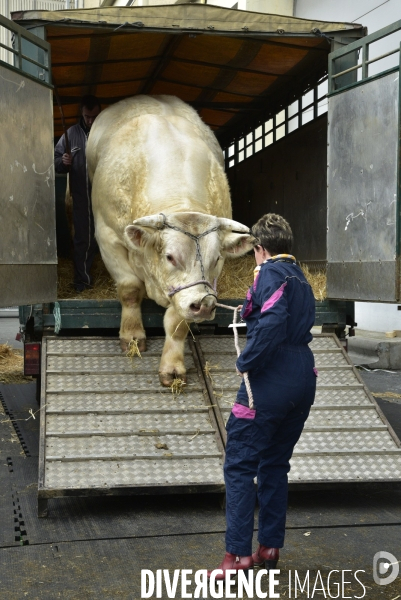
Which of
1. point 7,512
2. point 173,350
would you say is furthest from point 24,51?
point 7,512

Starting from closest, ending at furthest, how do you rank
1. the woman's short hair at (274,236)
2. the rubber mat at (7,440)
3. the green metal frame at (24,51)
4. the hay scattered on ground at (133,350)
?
the woman's short hair at (274,236) → the green metal frame at (24,51) → the hay scattered on ground at (133,350) → the rubber mat at (7,440)

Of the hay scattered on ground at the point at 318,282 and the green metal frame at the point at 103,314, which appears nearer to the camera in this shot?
the green metal frame at the point at 103,314

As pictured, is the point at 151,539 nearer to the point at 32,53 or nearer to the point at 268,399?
the point at 268,399

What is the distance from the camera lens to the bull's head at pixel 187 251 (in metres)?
5.21

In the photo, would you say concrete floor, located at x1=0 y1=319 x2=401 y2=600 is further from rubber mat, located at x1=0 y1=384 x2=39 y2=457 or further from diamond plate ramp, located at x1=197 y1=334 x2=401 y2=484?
rubber mat, located at x1=0 y1=384 x2=39 y2=457

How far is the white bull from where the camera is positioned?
214 inches

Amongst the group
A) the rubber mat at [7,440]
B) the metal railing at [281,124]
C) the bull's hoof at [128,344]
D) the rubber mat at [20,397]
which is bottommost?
the rubber mat at [20,397]

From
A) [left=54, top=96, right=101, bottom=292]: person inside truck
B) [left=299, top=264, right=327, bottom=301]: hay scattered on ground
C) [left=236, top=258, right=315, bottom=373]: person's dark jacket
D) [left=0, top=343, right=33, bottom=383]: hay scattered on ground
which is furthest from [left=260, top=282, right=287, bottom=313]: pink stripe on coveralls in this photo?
[left=0, top=343, right=33, bottom=383]: hay scattered on ground

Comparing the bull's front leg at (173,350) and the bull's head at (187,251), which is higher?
the bull's head at (187,251)

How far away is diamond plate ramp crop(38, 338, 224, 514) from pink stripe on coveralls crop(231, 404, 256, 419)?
1.19m

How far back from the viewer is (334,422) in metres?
5.57

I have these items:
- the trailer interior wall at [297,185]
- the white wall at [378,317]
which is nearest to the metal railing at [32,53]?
the trailer interior wall at [297,185]

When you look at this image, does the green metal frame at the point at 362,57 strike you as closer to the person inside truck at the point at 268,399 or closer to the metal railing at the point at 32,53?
the metal railing at the point at 32,53

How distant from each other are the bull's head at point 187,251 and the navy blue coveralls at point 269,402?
129 centimetres
